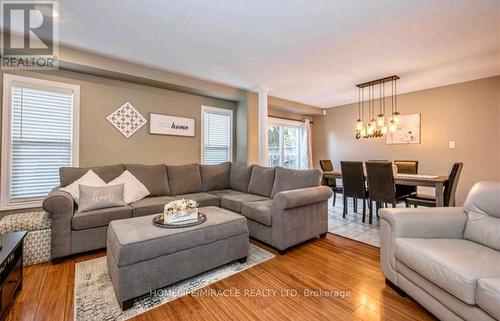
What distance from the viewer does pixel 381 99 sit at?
5289 mm

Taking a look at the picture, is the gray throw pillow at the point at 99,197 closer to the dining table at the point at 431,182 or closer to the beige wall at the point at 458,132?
the dining table at the point at 431,182

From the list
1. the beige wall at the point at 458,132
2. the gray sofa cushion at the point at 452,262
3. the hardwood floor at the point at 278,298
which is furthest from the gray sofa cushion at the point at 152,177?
the beige wall at the point at 458,132

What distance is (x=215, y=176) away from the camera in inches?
163

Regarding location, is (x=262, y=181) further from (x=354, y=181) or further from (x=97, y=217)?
(x=97, y=217)

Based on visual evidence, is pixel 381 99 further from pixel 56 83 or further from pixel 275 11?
pixel 56 83

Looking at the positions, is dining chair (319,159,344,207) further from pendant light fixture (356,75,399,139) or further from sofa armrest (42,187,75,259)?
sofa armrest (42,187,75,259)

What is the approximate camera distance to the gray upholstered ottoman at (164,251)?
1651 millimetres

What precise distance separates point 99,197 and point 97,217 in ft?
0.86

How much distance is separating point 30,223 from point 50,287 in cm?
75

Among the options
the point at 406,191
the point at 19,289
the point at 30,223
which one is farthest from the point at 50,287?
the point at 406,191

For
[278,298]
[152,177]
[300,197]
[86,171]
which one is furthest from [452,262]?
[86,171]

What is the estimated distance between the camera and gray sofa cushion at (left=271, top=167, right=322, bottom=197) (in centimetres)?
295

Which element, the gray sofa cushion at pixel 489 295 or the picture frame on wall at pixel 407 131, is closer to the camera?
the gray sofa cushion at pixel 489 295
